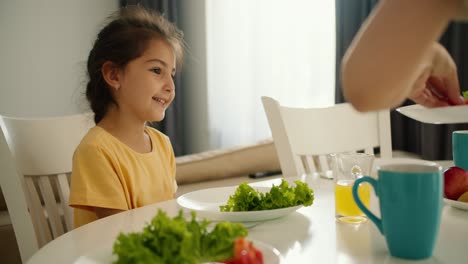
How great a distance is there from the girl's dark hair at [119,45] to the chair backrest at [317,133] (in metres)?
0.43

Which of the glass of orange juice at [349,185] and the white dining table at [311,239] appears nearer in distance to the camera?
the white dining table at [311,239]

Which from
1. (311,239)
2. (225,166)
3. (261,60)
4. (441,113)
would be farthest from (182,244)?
(261,60)

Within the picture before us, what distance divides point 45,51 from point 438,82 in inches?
167

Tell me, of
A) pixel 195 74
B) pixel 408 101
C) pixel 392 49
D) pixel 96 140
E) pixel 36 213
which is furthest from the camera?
pixel 195 74

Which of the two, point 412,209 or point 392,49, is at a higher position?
point 392,49

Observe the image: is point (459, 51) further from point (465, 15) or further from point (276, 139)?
point (465, 15)

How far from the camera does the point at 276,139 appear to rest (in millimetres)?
1632

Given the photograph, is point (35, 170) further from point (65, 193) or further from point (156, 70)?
point (156, 70)

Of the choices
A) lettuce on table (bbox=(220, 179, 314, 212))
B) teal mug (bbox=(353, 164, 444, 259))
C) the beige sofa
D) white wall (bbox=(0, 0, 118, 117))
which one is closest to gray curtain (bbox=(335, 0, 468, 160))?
the beige sofa

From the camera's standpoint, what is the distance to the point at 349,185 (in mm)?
1003

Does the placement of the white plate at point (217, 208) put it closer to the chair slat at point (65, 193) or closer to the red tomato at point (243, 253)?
the red tomato at point (243, 253)

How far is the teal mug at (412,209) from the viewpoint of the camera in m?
0.76

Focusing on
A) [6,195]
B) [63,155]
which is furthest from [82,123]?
[6,195]

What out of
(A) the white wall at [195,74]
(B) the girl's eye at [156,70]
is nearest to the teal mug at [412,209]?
(B) the girl's eye at [156,70]
